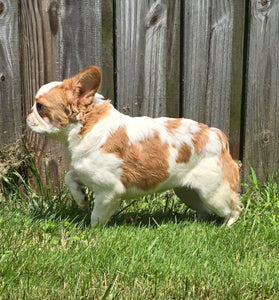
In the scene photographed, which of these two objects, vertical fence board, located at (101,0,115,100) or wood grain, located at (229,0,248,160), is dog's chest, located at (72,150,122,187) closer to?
vertical fence board, located at (101,0,115,100)

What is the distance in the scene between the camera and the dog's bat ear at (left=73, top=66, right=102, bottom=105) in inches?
139

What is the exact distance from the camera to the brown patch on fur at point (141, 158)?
12.2ft

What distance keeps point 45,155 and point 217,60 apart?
6.12 ft

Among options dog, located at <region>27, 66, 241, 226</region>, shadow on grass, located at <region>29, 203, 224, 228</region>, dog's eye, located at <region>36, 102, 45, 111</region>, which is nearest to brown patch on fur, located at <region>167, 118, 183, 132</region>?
dog, located at <region>27, 66, 241, 226</region>

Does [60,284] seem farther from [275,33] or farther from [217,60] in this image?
[275,33]

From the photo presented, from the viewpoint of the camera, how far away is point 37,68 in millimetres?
4414

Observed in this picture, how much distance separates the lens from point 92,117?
3.69 meters

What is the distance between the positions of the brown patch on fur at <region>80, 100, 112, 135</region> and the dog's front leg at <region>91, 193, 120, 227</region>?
52 centimetres

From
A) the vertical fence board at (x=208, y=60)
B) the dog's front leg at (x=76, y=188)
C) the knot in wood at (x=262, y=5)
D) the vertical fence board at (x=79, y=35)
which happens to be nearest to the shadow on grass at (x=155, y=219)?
the dog's front leg at (x=76, y=188)

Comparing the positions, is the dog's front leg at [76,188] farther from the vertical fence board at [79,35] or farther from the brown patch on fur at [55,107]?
the vertical fence board at [79,35]

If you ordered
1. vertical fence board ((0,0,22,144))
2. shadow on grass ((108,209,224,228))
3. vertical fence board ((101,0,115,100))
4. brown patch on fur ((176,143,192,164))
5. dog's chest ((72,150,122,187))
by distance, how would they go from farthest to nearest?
vertical fence board ((101,0,115,100)) < vertical fence board ((0,0,22,144)) < shadow on grass ((108,209,224,228)) < brown patch on fur ((176,143,192,164)) < dog's chest ((72,150,122,187))

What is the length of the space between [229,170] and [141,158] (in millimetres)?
788

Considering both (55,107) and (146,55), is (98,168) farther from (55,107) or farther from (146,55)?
(146,55)

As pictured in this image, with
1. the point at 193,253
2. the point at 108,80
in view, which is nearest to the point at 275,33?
the point at 108,80
